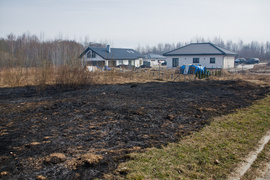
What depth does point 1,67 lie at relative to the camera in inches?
524

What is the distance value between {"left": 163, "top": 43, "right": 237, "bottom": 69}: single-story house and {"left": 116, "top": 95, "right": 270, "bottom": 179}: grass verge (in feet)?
93.5

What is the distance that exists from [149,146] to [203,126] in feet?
6.82

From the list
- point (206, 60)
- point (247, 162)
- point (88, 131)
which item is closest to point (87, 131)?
point (88, 131)

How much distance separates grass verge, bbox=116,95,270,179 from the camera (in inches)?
138

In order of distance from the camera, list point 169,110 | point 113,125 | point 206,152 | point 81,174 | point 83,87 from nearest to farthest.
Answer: point 81,174 → point 206,152 → point 113,125 → point 169,110 → point 83,87

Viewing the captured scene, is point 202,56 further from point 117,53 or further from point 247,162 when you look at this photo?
point 247,162

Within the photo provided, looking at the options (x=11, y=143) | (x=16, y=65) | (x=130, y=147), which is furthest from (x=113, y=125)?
(x=16, y=65)

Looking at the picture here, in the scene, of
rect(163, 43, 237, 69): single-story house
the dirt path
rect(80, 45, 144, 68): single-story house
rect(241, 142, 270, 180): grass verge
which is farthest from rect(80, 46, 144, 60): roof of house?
rect(241, 142, 270, 180): grass verge

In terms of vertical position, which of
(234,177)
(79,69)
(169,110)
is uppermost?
(79,69)

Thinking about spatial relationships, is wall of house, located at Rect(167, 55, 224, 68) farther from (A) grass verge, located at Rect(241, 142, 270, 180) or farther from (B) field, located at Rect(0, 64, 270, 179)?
(A) grass verge, located at Rect(241, 142, 270, 180)

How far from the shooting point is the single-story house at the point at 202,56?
32750 mm

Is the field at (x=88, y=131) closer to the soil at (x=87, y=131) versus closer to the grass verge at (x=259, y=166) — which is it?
the soil at (x=87, y=131)

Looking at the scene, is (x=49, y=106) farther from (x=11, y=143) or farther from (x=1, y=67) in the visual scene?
(x=1, y=67)

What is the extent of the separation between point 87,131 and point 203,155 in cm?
280
